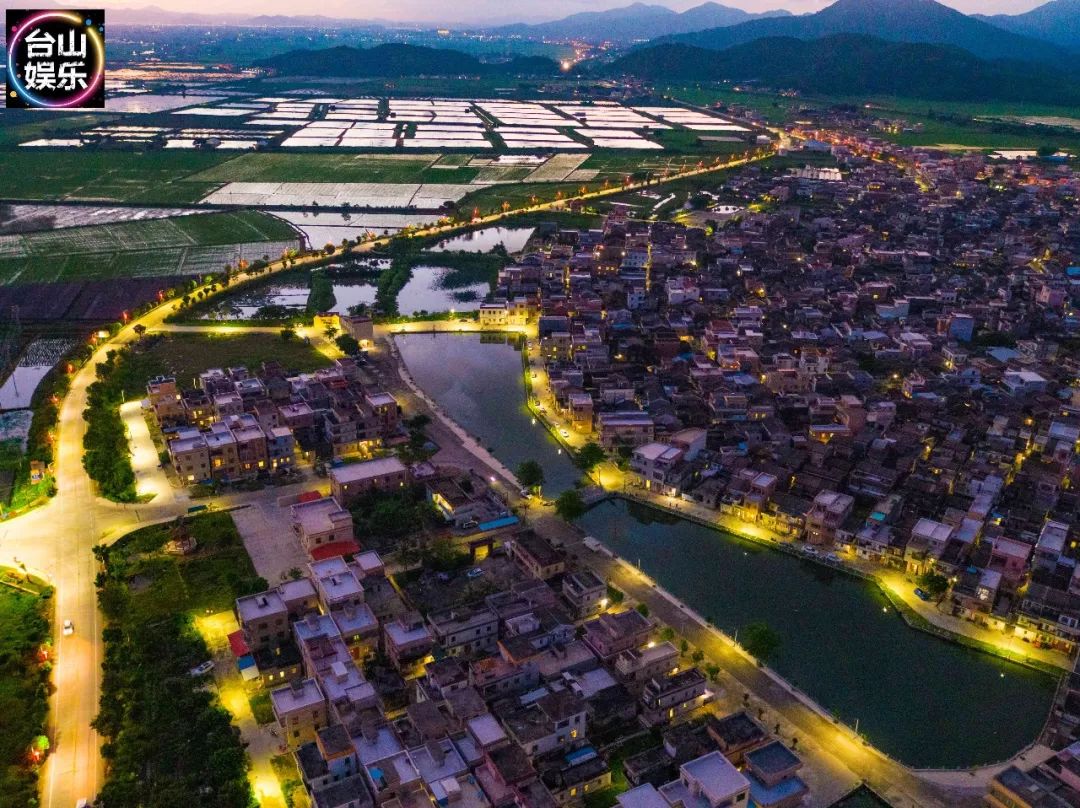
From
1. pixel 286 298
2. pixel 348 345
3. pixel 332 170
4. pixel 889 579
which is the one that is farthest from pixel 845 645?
pixel 332 170

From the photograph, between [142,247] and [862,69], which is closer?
[142,247]

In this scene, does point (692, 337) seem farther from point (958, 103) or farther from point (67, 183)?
point (958, 103)

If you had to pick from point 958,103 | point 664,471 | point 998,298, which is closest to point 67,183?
point 664,471

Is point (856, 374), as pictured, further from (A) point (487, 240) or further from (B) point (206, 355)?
(A) point (487, 240)

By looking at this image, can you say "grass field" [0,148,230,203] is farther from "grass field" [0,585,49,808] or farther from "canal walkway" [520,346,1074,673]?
"canal walkway" [520,346,1074,673]

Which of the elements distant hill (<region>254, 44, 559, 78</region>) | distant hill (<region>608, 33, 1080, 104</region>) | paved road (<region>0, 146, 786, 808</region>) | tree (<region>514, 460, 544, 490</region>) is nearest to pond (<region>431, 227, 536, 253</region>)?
paved road (<region>0, 146, 786, 808</region>)

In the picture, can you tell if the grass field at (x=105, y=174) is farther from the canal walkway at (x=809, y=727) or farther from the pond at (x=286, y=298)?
the canal walkway at (x=809, y=727)

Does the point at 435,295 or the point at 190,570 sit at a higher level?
the point at 435,295
